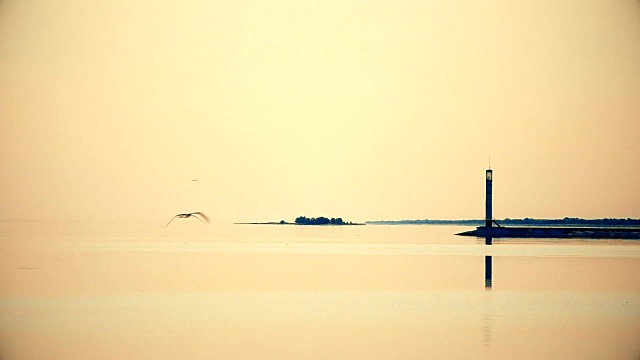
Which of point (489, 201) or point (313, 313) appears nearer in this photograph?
point (313, 313)

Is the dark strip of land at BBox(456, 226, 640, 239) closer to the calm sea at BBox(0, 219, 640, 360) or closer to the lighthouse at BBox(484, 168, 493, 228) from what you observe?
the lighthouse at BBox(484, 168, 493, 228)

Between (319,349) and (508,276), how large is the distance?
16853 millimetres

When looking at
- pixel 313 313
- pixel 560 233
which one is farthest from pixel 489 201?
pixel 313 313

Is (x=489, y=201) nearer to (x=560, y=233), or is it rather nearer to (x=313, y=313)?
(x=560, y=233)

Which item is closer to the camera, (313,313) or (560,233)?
(313,313)

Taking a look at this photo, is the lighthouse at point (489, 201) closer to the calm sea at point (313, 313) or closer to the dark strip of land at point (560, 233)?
the dark strip of land at point (560, 233)

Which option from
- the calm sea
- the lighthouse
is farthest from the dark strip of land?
the calm sea

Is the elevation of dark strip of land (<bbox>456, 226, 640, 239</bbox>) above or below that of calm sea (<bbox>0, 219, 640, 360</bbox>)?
above

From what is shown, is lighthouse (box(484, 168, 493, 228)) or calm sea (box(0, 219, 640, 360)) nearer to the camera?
calm sea (box(0, 219, 640, 360))

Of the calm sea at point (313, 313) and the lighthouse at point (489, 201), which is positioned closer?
the calm sea at point (313, 313)

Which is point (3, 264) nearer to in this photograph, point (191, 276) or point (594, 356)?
point (191, 276)

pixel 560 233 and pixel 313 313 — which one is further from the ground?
pixel 560 233

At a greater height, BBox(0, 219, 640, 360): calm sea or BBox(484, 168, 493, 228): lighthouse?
BBox(484, 168, 493, 228): lighthouse

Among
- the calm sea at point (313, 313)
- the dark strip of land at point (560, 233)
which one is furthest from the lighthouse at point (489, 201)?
the calm sea at point (313, 313)
